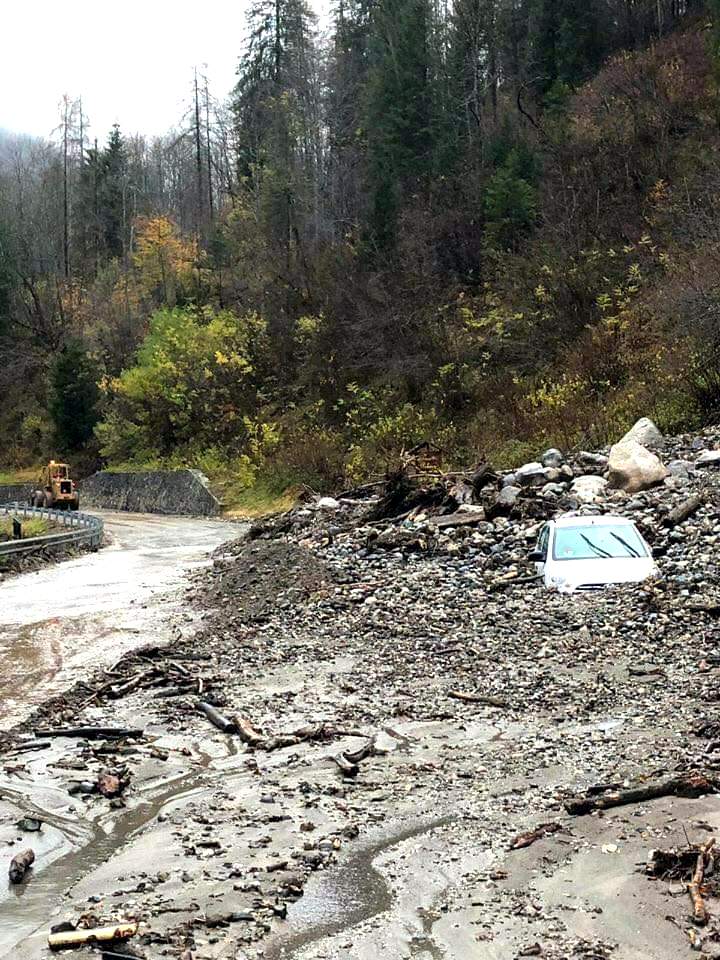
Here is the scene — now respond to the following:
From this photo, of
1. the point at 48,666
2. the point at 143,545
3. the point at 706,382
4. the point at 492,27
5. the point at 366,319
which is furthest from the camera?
the point at 492,27

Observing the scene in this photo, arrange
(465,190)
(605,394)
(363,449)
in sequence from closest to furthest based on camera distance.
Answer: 1. (605,394)
2. (363,449)
3. (465,190)

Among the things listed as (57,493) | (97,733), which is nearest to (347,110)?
(57,493)

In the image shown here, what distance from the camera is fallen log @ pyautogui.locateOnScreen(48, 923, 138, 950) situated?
512 centimetres

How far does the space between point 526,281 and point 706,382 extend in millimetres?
15172

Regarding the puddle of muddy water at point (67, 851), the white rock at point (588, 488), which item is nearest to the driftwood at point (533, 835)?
the puddle of muddy water at point (67, 851)

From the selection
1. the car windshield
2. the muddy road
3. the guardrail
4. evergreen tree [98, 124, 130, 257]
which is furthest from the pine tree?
the car windshield

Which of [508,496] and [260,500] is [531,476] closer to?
[508,496]

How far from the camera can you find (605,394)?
3056 centimetres

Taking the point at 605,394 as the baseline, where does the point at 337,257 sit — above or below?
above

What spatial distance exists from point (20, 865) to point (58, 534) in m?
26.1

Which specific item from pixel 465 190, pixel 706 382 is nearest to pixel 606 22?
pixel 465 190

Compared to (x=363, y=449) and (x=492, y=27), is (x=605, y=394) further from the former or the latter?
(x=492, y=27)

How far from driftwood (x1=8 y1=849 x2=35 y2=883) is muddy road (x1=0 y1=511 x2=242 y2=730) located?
4.81 m

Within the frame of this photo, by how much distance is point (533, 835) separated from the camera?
6.24 meters
